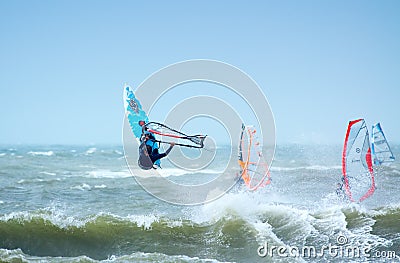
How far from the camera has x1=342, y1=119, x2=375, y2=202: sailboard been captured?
12.0m

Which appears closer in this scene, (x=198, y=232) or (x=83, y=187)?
(x=198, y=232)

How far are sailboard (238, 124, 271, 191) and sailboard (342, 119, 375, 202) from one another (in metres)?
3.07

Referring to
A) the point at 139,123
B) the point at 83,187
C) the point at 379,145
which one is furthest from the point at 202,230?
the point at 83,187

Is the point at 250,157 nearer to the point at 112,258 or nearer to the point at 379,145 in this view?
the point at 379,145

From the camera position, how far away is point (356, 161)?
12297mm

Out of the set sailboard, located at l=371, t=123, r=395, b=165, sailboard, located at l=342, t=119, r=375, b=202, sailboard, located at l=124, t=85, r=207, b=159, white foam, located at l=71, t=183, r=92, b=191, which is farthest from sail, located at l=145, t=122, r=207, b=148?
white foam, located at l=71, t=183, r=92, b=191

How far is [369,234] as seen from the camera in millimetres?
9414

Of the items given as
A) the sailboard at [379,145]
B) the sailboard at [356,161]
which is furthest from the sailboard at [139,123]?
the sailboard at [379,145]

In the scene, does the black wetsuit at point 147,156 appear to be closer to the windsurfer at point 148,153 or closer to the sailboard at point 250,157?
the windsurfer at point 148,153

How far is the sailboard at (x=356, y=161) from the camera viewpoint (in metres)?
12.0

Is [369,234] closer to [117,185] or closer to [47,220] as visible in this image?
[47,220]

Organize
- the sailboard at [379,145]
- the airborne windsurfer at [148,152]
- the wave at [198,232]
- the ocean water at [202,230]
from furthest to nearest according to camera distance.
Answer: the sailboard at [379,145] < the wave at [198,232] < the ocean water at [202,230] < the airborne windsurfer at [148,152]

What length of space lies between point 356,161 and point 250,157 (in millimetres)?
3528

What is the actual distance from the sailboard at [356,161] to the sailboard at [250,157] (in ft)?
10.1
